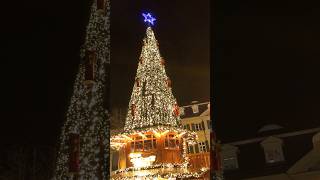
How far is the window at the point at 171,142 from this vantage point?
27895 millimetres

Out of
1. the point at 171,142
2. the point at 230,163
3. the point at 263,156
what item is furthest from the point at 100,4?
the point at 171,142

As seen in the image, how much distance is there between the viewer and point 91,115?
45.9 feet

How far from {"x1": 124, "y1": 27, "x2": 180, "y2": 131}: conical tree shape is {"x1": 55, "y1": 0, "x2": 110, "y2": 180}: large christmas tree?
11.2m

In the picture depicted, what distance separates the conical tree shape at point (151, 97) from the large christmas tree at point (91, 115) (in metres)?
11.2

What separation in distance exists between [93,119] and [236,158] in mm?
8744

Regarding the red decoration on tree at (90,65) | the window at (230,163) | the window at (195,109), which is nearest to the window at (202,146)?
the window at (195,109)

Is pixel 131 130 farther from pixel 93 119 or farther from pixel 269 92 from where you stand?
pixel 93 119

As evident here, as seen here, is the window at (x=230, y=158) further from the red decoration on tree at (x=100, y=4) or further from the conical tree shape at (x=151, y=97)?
the red decoration on tree at (x=100, y=4)

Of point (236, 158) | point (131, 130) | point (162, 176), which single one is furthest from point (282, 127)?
point (131, 130)

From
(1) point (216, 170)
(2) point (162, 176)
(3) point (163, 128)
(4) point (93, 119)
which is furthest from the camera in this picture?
(3) point (163, 128)

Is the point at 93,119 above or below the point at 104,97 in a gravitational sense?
below

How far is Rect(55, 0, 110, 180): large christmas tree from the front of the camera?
527 inches

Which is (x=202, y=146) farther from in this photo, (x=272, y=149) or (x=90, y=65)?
(x=90, y=65)

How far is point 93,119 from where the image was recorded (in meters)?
13.8
